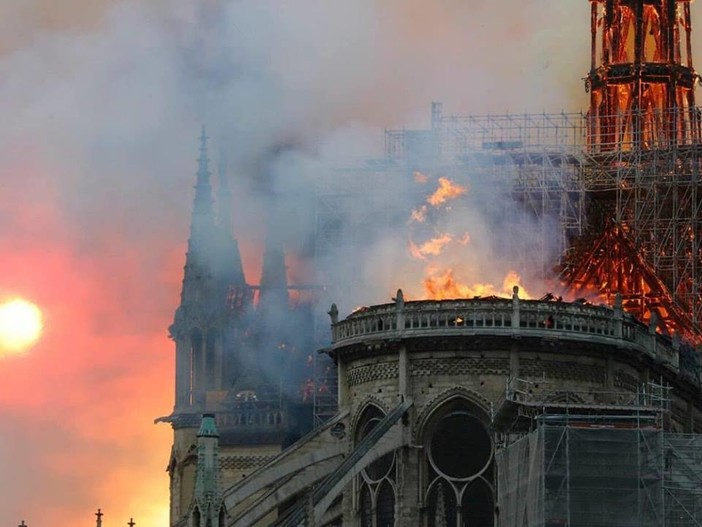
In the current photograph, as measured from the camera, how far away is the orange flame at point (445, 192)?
102125 millimetres

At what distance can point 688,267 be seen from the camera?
10581 cm

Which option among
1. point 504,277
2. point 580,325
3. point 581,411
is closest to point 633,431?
point 581,411

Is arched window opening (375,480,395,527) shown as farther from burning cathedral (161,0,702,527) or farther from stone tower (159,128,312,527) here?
stone tower (159,128,312,527)

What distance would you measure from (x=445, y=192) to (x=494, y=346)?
16.2 m

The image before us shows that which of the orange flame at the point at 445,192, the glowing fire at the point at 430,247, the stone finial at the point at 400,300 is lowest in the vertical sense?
the stone finial at the point at 400,300

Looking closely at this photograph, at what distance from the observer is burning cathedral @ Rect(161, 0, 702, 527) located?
8094cm

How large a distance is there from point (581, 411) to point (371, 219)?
23.7 m

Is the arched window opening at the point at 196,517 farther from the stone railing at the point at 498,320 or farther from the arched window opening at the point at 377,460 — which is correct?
the stone railing at the point at 498,320

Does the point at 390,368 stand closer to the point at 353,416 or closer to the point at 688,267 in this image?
the point at 353,416

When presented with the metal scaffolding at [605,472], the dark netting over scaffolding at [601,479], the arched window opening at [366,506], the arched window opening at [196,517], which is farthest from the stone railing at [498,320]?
the arched window opening at [196,517]

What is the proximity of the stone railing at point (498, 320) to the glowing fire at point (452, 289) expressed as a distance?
4.76 meters

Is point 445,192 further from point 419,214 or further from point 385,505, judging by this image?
point 385,505

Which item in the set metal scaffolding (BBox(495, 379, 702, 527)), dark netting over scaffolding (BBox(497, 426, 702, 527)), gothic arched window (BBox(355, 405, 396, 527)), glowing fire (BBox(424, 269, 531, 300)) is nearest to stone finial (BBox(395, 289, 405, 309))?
gothic arched window (BBox(355, 405, 396, 527))

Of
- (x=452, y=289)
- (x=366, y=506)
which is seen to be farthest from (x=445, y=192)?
(x=366, y=506)
